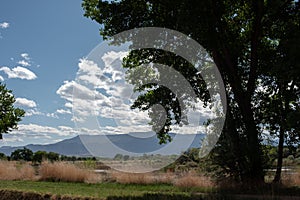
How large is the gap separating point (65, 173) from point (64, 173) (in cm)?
6

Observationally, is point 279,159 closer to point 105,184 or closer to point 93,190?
point 93,190

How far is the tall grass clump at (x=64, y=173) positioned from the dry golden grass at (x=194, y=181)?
17.0 feet

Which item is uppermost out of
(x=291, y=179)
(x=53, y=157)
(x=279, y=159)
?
(x=279, y=159)

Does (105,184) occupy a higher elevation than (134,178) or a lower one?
lower

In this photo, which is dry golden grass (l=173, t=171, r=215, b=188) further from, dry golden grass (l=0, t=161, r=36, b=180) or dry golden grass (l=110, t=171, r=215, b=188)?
dry golden grass (l=0, t=161, r=36, b=180)

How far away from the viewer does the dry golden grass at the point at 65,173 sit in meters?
17.8

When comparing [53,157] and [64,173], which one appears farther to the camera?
[53,157]

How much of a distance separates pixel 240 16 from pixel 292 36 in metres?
4.09

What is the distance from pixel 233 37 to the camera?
15656mm

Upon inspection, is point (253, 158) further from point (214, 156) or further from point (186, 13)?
point (186, 13)

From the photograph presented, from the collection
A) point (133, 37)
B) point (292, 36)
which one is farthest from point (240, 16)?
point (133, 37)

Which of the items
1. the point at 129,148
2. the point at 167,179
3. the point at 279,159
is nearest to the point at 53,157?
the point at 129,148

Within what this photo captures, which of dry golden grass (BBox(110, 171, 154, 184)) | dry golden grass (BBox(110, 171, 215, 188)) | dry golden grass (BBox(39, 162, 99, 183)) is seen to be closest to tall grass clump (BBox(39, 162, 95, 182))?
dry golden grass (BBox(39, 162, 99, 183))

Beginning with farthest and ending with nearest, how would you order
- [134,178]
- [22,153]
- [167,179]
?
[22,153] < [134,178] < [167,179]
